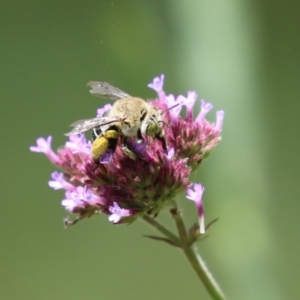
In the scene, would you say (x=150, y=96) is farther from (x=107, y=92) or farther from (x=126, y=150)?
(x=126, y=150)

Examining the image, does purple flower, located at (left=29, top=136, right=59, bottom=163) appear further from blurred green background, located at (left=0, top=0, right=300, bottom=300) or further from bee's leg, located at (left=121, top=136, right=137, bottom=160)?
blurred green background, located at (left=0, top=0, right=300, bottom=300)

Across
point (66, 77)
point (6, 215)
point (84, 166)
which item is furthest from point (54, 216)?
point (84, 166)

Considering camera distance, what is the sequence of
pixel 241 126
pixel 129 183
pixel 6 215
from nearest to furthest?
pixel 129 183
pixel 241 126
pixel 6 215

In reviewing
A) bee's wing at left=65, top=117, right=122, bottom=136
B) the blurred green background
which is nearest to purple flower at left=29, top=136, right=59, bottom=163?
bee's wing at left=65, top=117, right=122, bottom=136

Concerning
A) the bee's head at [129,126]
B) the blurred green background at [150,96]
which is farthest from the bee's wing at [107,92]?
the blurred green background at [150,96]

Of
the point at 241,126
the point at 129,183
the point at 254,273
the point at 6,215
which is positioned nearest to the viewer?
the point at 129,183

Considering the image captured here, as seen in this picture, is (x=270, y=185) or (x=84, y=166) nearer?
(x=84, y=166)

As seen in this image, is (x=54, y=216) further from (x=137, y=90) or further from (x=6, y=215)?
(x=137, y=90)
